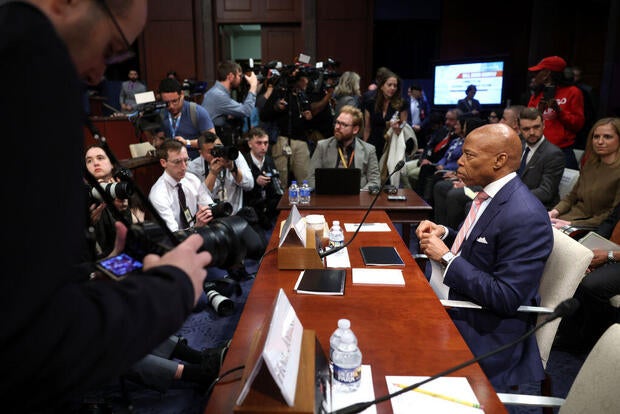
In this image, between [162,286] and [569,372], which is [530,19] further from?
[162,286]

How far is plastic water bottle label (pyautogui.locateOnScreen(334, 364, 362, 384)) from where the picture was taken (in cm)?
103

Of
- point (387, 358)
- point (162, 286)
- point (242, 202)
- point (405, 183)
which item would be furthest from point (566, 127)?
point (162, 286)

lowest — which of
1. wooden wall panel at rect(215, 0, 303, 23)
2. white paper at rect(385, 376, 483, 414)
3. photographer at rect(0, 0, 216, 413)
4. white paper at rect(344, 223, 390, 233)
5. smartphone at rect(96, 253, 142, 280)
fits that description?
white paper at rect(344, 223, 390, 233)

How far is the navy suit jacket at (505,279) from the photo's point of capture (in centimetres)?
164

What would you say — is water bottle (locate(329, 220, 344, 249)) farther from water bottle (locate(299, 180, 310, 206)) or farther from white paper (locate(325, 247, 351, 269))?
water bottle (locate(299, 180, 310, 206))

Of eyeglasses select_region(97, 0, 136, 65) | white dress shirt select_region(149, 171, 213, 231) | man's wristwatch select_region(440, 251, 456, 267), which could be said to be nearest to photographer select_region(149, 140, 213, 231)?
white dress shirt select_region(149, 171, 213, 231)

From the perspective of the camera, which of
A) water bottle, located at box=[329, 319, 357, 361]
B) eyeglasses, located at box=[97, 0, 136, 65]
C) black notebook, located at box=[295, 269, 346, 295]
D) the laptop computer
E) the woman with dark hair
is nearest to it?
eyeglasses, located at box=[97, 0, 136, 65]

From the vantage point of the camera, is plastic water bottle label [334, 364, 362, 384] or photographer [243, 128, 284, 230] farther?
photographer [243, 128, 284, 230]

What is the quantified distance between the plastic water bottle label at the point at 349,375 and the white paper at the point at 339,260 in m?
0.81

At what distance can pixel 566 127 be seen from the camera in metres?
4.17

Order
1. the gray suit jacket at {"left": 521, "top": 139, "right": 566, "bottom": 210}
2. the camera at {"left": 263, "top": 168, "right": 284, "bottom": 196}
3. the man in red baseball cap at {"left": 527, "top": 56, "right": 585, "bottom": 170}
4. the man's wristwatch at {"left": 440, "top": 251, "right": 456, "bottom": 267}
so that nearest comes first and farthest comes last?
the man's wristwatch at {"left": 440, "top": 251, "right": 456, "bottom": 267} < the gray suit jacket at {"left": 521, "top": 139, "right": 566, "bottom": 210} < the man in red baseball cap at {"left": 527, "top": 56, "right": 585, "bottom": 170} < the camera at {"left": 263, "top": 168, "right": 284, "bottom": 196}

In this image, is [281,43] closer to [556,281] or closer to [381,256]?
[381,256]

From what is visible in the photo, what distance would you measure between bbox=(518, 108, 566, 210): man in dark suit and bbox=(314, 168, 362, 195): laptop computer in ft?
4.72

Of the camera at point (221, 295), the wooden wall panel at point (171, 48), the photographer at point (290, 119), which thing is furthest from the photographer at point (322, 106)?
the wooden wall panel at point (171, 48)
